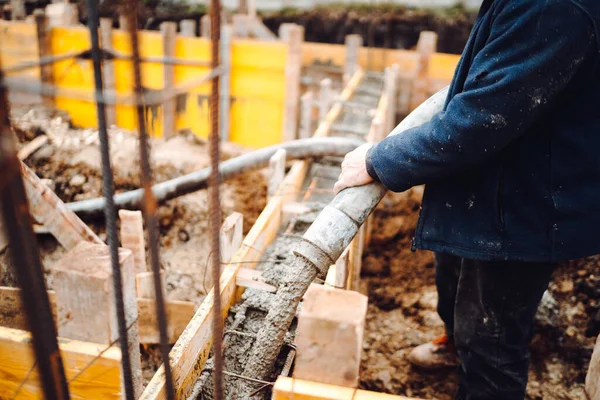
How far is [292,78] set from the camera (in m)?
8.55

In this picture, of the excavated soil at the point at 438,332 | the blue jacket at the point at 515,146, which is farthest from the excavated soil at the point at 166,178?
the blue jacket at the point at 515,146

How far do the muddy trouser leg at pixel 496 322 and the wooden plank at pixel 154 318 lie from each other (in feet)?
5.40

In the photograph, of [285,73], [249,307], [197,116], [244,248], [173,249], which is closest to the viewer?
[249,307]

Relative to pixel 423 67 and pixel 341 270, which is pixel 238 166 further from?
pixel 423 67

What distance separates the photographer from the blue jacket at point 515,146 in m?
1.55

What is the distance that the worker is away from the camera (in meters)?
1.57

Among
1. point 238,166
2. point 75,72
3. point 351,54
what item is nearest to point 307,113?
point 238,166

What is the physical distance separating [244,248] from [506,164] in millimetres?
1485

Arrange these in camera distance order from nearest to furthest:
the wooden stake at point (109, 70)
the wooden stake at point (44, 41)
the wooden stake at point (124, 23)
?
the wooden stake at point (124, 23)
the wooden stake at point (109, 70)
the wooden stake at point (44, 41)

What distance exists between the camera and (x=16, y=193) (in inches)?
41.3

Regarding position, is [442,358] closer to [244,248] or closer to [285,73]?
[244,248]

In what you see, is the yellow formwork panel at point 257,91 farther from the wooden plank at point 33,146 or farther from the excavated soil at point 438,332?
the excavated soil at point 438,332

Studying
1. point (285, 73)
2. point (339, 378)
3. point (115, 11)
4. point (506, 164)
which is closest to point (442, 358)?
point (506, 164)

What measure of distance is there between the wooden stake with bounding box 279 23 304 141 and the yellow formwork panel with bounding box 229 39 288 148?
15 cm
